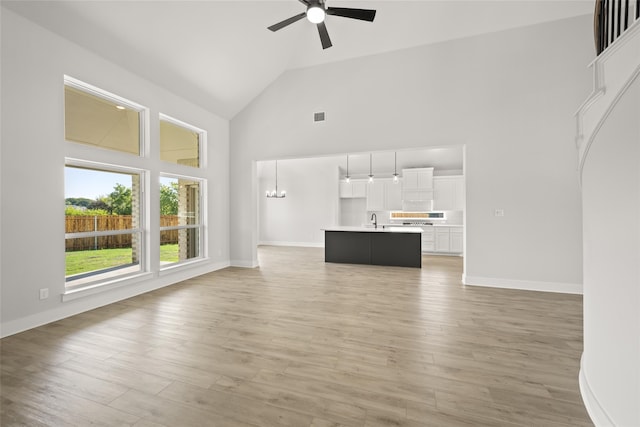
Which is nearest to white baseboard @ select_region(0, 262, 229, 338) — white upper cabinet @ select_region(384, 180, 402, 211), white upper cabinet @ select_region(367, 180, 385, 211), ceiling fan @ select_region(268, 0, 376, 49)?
ceiling fan @ select_region(268, 0, 376, 49)

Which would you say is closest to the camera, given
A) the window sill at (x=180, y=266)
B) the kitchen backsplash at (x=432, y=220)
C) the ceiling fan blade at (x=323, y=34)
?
the ceiling fan blade at (x=323, y=34)

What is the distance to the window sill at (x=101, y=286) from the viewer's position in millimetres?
3307

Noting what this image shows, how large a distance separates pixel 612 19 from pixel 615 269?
1.50 m

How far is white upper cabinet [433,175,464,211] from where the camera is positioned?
8352 mm

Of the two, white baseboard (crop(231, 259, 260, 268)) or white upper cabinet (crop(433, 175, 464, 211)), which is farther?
white upper cabinet (crop(433, 175, 464, 211))

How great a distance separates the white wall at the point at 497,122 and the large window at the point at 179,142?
2.39 metres

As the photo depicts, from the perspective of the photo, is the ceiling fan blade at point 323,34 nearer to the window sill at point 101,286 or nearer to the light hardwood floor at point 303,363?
the light hardwood floor at point 303,363

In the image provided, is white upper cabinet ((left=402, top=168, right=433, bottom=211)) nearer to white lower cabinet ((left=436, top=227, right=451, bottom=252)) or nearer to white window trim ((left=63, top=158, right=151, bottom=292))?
white lower cabinet ((left=436, top=227, right=451, bottom=252))

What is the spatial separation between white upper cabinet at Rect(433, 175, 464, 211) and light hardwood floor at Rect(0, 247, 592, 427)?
479cm

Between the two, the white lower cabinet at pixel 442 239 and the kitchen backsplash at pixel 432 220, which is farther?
the kitchen backsplash at pixel 432 220

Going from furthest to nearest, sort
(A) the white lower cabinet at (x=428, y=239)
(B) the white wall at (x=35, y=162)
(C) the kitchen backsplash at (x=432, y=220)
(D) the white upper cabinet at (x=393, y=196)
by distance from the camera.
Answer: (D) the white upper cabinet at (x=393, y=196) → (C) the kitchen backsplash at (x=432, y=220) → (A) the white lower cabinet at (x=428, y=239) → (B) the white wall at (x=35, y=162)

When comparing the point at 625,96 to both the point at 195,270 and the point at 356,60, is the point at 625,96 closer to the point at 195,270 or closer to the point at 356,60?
the point at 356,60

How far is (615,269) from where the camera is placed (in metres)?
1.46

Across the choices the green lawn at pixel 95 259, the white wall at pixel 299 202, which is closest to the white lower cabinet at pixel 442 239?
the white wall at pixel 299 202
